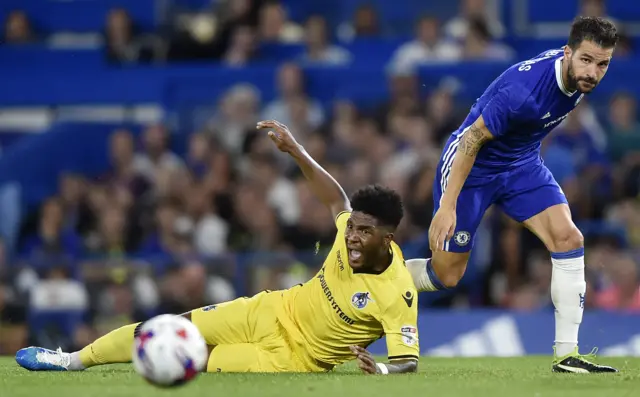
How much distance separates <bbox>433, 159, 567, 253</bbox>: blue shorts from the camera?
859 cm

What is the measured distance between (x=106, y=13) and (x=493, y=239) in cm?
718

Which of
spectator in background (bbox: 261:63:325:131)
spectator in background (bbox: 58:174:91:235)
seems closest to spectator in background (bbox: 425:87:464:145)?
spectator in background (bbox: 261:63:325:131)

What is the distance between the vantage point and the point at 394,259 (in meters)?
7.91

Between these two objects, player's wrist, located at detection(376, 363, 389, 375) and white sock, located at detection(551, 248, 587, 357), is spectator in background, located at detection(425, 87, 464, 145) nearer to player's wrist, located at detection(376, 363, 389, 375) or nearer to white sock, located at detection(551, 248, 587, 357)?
white sock, located at detection(551, 248, 587, 357)

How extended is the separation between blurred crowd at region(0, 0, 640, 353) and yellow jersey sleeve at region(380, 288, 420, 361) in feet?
16.4

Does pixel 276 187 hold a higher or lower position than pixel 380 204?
lower

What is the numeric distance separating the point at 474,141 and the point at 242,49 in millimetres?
8879

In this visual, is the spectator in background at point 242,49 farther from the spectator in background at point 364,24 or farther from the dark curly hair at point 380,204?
the dark curly hair at point 380,204

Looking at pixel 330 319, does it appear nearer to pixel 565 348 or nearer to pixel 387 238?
pixel 387 238

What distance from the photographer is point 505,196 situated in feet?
28.7

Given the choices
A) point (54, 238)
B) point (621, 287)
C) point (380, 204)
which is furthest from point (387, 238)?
point (54, 238)

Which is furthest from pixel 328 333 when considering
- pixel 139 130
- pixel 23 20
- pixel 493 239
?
pixel 23 20

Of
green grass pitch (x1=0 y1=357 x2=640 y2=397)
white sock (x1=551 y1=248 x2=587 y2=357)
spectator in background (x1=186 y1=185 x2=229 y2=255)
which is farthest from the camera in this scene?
spectator in background (x1=186 y1=185 x2=229 y2=255)

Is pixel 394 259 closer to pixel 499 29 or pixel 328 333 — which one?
pixel 328 333
